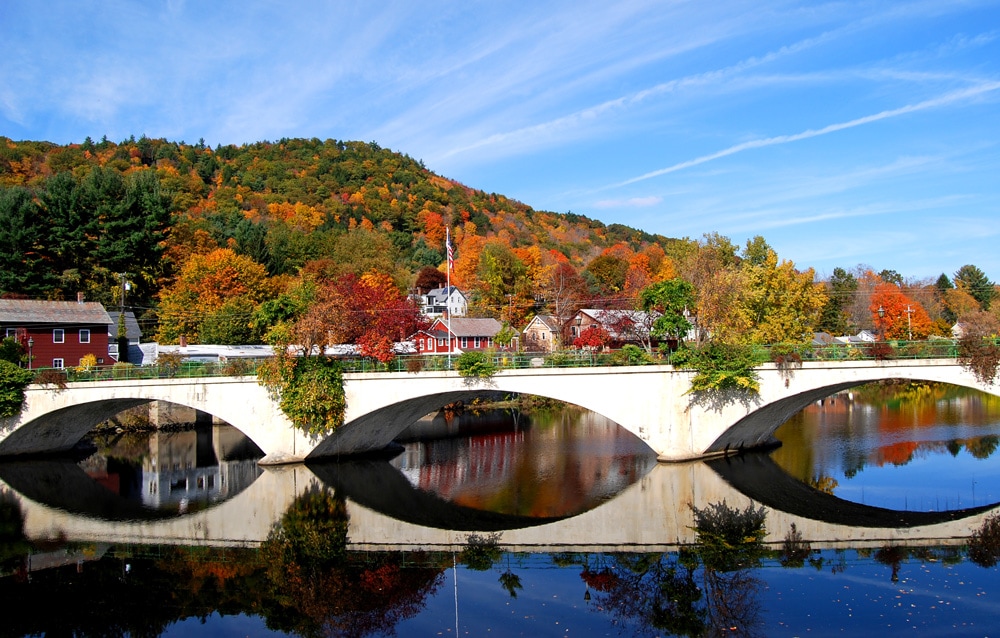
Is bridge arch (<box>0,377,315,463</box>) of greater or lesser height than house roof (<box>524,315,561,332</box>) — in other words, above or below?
below

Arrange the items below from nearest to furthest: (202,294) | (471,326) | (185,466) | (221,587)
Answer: (221,587), (185,466), (202,294), (471,326)

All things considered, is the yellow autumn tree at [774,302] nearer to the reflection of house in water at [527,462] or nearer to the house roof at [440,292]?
the reflection of house in water at [527,462]

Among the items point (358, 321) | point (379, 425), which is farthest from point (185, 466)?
point (358, 321)

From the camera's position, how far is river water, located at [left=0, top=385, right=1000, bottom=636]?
18.5 metres

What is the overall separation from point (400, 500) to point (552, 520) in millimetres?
7714

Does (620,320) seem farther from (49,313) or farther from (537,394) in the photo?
(49,313)

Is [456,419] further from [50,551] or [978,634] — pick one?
[978,634]

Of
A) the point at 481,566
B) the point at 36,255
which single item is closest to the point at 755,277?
the point at 481,566

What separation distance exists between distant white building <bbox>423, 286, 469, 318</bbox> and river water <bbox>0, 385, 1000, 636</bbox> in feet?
181

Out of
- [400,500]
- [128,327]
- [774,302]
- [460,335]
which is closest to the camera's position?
[400,500]

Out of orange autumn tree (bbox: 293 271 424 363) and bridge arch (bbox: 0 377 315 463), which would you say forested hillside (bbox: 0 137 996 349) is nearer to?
orange autumn tree (bbox: 293 271 424 363)

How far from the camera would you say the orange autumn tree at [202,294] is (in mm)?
62978

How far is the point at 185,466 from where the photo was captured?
43031 mm

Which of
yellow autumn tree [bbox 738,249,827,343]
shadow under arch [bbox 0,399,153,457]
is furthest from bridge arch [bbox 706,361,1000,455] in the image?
shadow under arch [bbox 0,399,153,457]
